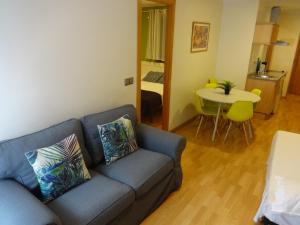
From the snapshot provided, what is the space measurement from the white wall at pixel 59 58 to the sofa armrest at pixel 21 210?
1.81 feet

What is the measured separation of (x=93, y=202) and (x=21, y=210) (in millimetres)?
454

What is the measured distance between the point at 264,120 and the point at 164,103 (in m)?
2.50

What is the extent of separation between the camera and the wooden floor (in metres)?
2.20

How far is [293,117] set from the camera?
524 centimetres

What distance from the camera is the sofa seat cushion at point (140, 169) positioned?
1926 millimetres

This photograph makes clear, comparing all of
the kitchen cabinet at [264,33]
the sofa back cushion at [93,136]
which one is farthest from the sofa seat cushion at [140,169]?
the kitchen cabinet at [264,33]

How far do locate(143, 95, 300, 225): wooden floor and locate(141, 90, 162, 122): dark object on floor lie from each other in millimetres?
620

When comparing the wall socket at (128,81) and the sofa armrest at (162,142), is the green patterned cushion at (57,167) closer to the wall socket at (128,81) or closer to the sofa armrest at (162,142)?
the sofa armrest at (162,142)

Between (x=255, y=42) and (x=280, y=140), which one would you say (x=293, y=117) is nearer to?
(x=255, y=42)

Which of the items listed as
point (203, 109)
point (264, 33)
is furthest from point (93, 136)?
point (264, 33)

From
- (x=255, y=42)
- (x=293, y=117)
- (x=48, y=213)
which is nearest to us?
(x=48, y=213)

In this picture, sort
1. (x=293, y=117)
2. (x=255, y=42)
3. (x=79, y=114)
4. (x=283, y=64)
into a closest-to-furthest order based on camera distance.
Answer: (x=79, y=114), (x=255, y=42), (x=293, y=117), (x=283, y=64)

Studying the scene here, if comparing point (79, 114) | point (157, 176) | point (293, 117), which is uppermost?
point (79, 114)

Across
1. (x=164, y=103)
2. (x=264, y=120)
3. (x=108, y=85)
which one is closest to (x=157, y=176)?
(x=108, y=85)
